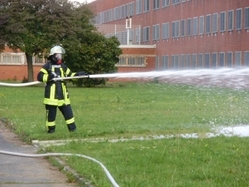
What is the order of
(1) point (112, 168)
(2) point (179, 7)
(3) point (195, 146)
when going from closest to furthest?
(1) point (112, 168), (3) point (195, 146), (2) point (179, 7)

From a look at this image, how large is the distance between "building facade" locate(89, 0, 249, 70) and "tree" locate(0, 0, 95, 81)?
12.3 metres

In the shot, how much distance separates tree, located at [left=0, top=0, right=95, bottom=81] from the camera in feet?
162

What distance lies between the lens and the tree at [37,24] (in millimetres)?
49281

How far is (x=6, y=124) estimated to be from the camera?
18.1 metres

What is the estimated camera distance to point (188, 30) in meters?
62.6

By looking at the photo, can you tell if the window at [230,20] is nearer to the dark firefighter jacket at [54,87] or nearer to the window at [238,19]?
the window at [238,19]

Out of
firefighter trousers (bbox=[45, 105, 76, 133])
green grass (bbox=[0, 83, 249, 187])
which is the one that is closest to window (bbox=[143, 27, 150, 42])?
green grass (bbox=[0, 83, 249, 187])

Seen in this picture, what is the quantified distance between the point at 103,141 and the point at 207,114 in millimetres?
7355

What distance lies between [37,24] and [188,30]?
17.0 meters

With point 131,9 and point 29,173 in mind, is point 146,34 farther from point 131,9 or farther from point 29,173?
point 29,173

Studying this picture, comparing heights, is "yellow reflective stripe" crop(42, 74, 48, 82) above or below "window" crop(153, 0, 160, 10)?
below

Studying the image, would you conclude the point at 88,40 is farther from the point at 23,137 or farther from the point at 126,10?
the point at 23,137

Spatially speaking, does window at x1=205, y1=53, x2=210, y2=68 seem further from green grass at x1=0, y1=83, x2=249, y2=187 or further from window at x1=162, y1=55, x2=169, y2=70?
green grass at x1=0, y1=83, x2=249, y2=187

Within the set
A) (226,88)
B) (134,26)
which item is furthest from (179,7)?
(226,88)
